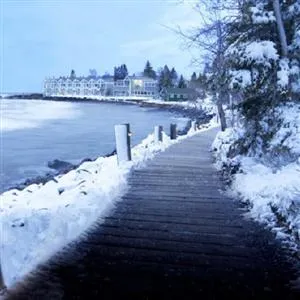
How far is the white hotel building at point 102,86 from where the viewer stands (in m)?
152

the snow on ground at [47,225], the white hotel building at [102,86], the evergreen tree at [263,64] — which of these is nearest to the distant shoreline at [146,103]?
the white hotel building at [102,86]

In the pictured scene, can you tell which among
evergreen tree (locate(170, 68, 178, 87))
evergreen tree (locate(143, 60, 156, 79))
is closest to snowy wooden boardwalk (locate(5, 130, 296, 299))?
evergreen tree (locate(170, 68, 178, 87))

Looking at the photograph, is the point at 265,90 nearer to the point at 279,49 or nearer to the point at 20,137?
the point at 279,49

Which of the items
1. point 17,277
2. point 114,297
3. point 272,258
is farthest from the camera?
point 272,258

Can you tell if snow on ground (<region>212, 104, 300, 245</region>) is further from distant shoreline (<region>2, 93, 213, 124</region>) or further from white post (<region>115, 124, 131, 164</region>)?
distant shoreline (<region>2, 93, 213, 124</region>)

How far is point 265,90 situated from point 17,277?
250 inches

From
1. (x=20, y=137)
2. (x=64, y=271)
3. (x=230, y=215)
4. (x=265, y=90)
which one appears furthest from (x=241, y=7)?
(x=20, y=137)

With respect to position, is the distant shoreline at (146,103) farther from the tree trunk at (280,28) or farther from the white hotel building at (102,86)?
the tree trunk at (280,28)

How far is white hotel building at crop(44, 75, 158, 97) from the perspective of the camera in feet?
500

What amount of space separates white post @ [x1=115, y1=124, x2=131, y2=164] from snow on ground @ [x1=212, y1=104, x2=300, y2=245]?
96.1 inches

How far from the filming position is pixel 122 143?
35.2ft

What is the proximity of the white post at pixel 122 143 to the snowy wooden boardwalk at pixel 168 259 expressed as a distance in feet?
11.5

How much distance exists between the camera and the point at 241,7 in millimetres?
9930

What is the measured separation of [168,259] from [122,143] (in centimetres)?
638
